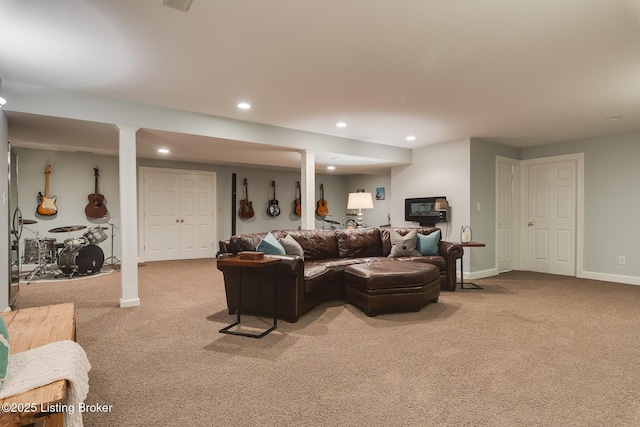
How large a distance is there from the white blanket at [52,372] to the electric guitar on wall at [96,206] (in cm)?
583

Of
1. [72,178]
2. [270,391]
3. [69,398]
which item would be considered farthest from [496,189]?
[72,178]

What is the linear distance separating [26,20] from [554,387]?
3.91 metres

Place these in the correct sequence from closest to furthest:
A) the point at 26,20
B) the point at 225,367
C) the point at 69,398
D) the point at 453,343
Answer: the point at 69,398, the point at 26,20, the point at 225,367, the point at 453,343

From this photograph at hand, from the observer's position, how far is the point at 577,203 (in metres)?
5.47

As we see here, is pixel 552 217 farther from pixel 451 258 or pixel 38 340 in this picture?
pixel 38 340

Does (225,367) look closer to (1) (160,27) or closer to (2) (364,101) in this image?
(1) (160,27)

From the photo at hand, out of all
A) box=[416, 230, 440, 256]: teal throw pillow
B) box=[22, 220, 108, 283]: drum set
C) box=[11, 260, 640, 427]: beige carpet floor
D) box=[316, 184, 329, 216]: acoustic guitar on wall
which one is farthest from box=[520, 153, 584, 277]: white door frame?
box=[22, 220, 108, 283]: drum set

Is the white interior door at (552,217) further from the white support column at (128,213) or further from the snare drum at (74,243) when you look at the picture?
the snare drum at (74,243)

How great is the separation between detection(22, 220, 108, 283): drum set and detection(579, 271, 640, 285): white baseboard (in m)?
7.92

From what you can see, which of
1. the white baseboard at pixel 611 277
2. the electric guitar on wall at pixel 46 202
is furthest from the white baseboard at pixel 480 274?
the electric guitar on wall at pixel 46 202

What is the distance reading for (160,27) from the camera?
2191 mm

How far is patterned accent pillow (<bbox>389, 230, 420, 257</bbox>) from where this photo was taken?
4.64 metres

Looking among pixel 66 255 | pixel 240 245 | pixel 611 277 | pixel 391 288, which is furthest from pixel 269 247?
pixel 611 277

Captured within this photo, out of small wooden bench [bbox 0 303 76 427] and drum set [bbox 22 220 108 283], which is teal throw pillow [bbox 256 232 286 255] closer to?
small wooden bench [bbox 0 303 76 427]
